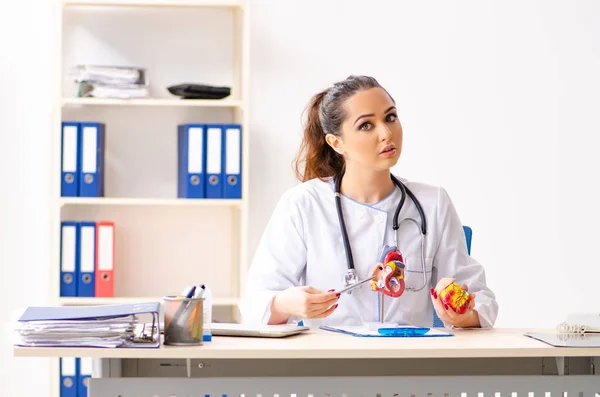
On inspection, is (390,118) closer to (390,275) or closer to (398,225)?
(398,225)

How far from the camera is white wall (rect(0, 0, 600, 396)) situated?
3.96 m

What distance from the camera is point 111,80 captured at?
11.8 feet

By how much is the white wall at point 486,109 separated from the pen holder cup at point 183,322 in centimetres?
216

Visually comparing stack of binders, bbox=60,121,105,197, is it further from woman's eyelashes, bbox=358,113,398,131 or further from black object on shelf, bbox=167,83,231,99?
woman's eyelashes, bbox=358,113,398,131

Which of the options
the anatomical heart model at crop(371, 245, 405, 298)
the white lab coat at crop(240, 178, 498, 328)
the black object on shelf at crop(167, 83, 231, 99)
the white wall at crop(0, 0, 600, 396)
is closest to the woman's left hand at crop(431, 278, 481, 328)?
the anatomical heart model at crop(371, 245, 405, 298)

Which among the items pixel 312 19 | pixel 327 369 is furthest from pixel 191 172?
pixel 327 369

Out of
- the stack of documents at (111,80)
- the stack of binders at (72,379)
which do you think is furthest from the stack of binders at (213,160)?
the stack of binders at (72,379)

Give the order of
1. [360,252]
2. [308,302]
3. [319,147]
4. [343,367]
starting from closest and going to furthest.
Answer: [343,367]
[308,302]
[360,252]
[319,147]

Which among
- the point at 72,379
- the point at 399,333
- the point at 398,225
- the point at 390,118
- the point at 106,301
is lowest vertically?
the point at 72,379

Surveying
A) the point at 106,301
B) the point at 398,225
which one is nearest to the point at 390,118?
the point at 398,225

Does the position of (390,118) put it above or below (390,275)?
above

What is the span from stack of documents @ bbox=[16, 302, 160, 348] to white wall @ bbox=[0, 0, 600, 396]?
2.21 meters

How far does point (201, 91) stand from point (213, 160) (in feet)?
A: 0.93

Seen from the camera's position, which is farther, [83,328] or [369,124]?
[369,124]
